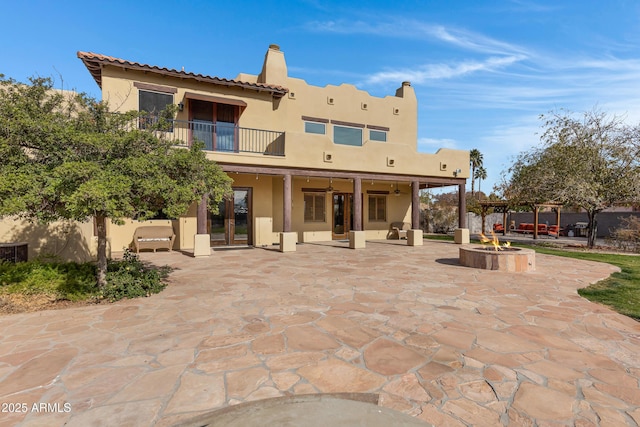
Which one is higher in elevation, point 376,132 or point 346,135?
point 376,132

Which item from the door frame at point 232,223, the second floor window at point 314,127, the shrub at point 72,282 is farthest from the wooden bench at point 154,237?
the second floor window at point 314,127

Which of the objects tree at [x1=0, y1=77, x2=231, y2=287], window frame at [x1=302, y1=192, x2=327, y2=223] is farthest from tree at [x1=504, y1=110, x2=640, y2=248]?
tree at [x1=0, y1=77, x2=231, y2=287]

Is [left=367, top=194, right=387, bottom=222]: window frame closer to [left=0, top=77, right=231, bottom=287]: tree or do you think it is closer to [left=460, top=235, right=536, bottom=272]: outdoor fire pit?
[left=460, top=235, right=536, bottom=272]: outdoor fire pit

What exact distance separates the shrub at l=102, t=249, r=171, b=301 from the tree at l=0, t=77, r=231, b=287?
265mm

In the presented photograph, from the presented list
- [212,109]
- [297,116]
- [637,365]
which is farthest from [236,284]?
[297,116]

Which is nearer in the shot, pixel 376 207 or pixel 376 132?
pixel 376 132

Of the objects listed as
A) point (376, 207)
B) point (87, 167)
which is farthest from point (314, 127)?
point (87, 167)

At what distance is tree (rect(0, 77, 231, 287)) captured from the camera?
176 inches

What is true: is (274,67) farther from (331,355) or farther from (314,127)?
(331,355)

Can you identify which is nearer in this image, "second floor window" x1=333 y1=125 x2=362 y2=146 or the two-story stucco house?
the two-story stucco house

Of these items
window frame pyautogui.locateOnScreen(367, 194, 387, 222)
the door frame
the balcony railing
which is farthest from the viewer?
window frame pyautogui.locateOnScreen(367, 194, 387, 222)

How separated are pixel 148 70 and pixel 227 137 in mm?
3377

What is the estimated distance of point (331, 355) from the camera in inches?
136

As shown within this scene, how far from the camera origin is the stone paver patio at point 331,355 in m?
2.56
